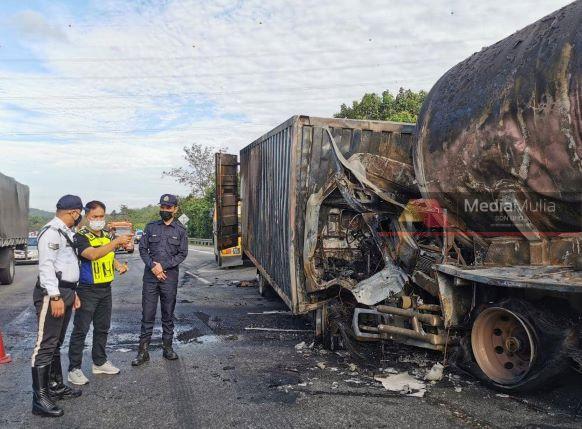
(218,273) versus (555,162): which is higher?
(555,162)

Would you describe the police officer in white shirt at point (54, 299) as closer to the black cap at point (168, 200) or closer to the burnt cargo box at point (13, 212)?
the black cap at point (168, 200)

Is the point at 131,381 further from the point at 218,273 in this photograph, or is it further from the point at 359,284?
the point at 218,273

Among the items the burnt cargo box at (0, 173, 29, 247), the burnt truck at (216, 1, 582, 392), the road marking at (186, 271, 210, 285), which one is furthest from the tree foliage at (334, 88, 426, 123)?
the burnt truck at (216, 1, 582, 392)

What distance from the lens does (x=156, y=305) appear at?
18.2ft

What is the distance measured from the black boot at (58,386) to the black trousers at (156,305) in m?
1.10

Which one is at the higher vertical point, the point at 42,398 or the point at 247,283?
the point at 42,398

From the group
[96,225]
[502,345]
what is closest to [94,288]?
[96,225]

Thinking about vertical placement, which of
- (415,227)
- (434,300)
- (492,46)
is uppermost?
(492,46)

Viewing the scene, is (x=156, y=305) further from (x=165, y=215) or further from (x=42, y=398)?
(x=42, y=398)

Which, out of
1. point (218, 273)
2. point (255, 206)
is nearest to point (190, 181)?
point (218, 273)

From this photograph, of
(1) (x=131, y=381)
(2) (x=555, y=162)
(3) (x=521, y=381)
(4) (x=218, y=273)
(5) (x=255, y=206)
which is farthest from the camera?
(4) (x=218, y=273)

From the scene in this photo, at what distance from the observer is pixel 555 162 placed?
356cm

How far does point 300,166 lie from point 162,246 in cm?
192

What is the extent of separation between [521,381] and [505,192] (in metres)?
1.47
